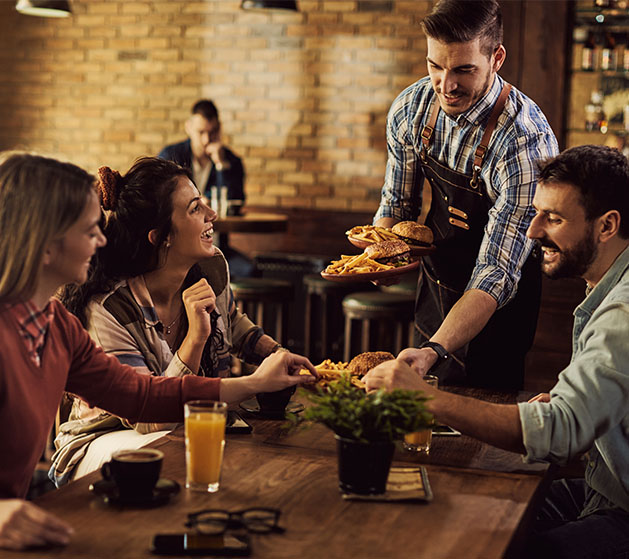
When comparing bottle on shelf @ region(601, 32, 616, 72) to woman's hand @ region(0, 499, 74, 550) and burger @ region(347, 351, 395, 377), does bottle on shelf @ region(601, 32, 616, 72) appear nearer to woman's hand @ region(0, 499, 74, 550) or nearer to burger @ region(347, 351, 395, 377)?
burger @ region(347, 351, 395, 377)

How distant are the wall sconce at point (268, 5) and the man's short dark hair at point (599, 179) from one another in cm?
429

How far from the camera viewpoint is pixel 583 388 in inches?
69.9

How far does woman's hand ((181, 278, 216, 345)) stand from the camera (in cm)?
234

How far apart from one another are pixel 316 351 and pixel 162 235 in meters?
4.29

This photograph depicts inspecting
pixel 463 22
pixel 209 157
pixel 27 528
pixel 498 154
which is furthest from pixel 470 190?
pixel 209 157

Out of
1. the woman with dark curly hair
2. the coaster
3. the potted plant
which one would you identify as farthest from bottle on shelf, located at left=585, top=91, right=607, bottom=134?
the potted plant

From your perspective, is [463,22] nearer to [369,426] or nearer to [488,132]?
[488,132]

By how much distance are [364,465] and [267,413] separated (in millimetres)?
617

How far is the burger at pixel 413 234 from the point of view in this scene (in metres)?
2.80

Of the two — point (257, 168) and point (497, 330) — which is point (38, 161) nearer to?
point (497, 330)

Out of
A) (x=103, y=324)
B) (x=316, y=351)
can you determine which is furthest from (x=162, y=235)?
(x=316, y=351)

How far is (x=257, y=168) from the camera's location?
7.60 m

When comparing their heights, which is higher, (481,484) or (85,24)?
(85,24)

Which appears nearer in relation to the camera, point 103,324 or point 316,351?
point 103,324
